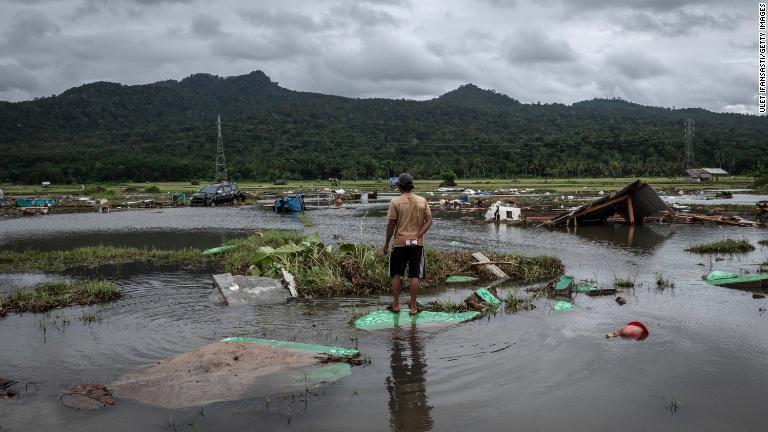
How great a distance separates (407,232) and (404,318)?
4.03 feet

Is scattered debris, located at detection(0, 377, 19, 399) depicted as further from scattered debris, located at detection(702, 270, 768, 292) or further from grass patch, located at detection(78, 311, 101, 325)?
scattered debris, located at detection(702, 270, 768, 292)

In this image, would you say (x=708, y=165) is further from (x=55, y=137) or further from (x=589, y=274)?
(x=55, y=137)

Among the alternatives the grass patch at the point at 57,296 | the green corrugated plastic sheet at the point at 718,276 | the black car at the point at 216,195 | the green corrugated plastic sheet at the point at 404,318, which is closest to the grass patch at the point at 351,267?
the green corrugated plastic sheet at the point at 404,318

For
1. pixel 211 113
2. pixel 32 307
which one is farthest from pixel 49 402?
pixel 211 113

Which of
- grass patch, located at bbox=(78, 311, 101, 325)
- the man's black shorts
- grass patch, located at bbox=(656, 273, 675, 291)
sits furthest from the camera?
grass patch, located at bbox=(656, 273, 675, 291)

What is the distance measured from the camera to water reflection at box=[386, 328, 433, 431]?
4715mm

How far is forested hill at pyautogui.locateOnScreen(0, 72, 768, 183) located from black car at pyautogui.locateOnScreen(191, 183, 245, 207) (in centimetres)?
4146

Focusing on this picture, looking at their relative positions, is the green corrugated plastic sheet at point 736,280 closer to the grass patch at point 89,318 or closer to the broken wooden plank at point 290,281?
the broken wooden plank at point 290,281

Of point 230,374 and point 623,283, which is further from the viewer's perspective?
point 623,283

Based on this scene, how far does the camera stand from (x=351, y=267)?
1021 centimetres

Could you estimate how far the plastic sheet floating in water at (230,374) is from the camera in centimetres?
528

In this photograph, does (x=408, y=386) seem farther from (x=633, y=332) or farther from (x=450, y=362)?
(x=633, y=332)

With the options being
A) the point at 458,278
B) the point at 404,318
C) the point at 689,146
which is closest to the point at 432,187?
the point at 689,146

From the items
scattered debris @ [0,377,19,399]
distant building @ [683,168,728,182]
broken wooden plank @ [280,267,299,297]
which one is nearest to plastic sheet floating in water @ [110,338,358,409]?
scattered debris @ [0,377,19,399]
